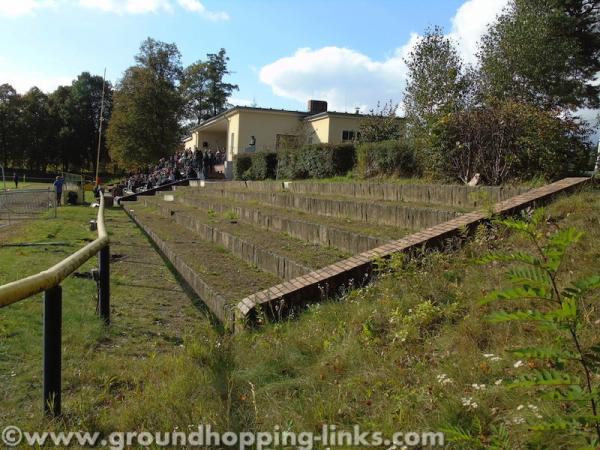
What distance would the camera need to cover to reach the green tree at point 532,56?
586 inches

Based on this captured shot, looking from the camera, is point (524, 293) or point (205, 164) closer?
point (524, 293)

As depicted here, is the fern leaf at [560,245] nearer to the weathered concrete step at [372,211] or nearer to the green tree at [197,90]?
the weathered concrete step at [372,211]

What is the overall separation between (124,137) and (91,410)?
5311cm

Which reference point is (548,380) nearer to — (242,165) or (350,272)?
(350,272)

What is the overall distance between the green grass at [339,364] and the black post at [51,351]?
0.39ft

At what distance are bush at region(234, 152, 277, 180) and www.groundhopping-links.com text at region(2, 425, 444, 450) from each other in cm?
1797

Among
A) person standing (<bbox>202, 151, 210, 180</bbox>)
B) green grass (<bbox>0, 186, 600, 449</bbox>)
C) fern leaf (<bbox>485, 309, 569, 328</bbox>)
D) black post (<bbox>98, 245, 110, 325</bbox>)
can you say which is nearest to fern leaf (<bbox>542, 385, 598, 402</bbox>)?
fern leaf (<bbox>485, 309, 569, 328</bbox>)

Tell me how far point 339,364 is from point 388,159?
8729 mm

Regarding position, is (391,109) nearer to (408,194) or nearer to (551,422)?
(408,194)

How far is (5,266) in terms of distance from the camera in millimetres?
8141

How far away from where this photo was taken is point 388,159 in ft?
37.6

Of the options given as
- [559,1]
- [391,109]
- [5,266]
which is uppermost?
[559,1]

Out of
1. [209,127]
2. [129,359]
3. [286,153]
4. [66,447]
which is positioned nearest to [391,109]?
[286,153]

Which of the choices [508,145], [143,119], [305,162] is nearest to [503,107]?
[508,145]
